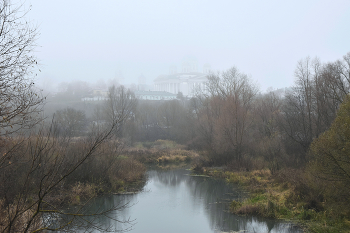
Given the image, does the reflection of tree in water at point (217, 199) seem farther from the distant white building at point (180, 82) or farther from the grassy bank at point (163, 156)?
the distant white building at point (180, 82)

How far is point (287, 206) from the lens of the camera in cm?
1155

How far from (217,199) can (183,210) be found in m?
2.35

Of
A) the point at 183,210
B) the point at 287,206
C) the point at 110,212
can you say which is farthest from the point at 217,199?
the point at 110,212

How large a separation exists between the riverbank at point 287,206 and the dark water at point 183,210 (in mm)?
391

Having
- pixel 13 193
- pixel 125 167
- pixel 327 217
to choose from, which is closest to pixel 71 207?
pixel 13 193

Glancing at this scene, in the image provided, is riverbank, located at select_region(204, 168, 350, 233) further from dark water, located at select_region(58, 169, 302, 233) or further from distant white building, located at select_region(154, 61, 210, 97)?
distant white building, located at select_region(154, 61, 210, 97)

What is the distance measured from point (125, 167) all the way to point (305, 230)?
11880 millimetres

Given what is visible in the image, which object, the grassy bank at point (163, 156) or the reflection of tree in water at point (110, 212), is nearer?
the reflection of tree in water at point (110, 212)

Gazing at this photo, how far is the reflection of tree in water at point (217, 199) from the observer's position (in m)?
10.5

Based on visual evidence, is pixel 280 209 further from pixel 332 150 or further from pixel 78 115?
pixel 78 115

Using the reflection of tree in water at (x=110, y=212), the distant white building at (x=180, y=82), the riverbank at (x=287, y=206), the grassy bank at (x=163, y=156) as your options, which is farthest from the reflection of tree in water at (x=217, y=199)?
the distant white building at (x=180, y=82)

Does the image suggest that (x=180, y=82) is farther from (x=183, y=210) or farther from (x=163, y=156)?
(x=183, y=210)

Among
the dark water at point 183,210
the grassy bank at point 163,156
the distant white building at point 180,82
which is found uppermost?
the distant white building at point 180,82

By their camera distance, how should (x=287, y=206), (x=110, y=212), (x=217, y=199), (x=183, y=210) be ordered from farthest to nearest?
(x=217, y=199) → (x=183, y=210) → (x=110, y=212) → (x=287, y=206)
